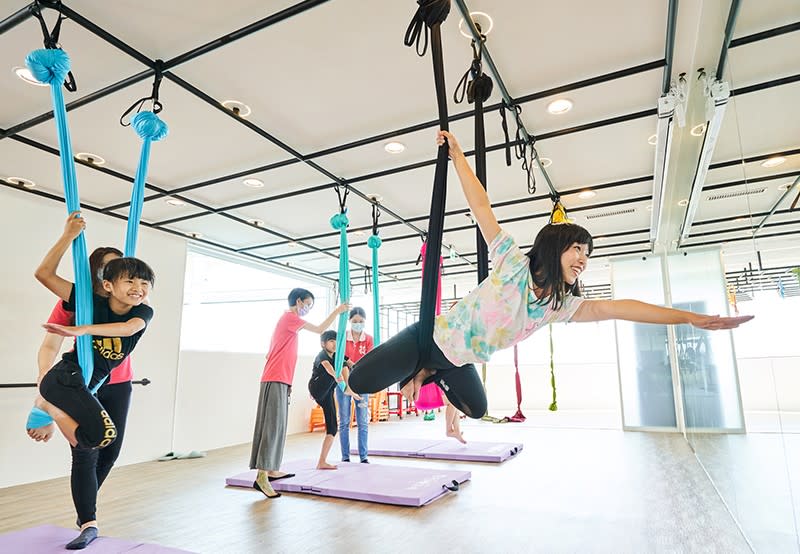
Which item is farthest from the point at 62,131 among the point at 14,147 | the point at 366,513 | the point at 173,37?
the point at 366,513

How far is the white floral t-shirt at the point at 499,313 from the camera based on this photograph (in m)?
1.92

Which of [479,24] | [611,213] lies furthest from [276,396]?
[611,213]

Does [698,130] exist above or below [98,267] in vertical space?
above

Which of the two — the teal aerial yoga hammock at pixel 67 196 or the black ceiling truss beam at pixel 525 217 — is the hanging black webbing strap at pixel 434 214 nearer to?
the teal aerial yoga hammock at pixel 67 196

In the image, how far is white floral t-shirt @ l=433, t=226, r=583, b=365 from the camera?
192 centimetres

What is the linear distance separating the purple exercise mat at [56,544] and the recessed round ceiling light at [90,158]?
2840mm

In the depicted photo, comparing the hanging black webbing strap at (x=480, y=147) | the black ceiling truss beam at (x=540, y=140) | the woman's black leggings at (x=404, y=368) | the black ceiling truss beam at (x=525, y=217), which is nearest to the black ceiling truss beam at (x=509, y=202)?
the black ceiling truss beam at (x=525, y=217)

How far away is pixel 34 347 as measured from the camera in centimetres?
457

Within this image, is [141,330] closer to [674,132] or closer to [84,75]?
Result: [84,75]

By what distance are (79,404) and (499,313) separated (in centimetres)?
188

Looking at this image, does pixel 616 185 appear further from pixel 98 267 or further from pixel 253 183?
pixel 98 267

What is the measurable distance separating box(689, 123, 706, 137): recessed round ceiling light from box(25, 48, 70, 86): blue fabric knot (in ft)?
11.9

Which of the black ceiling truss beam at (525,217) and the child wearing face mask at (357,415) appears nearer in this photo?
the child wearing face mask at (357,415)

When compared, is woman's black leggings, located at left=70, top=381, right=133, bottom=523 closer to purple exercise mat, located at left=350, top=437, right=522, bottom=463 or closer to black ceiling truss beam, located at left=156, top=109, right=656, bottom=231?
black ceiling truss beam, located at left=156, top=109, right=656, bottom=231
